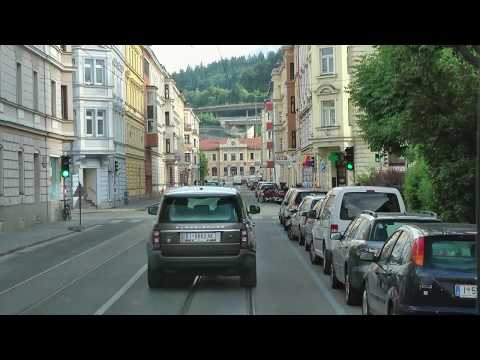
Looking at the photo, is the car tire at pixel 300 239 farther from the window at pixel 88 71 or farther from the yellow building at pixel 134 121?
the yellow building at pixel 134 121

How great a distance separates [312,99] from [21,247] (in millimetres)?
31420

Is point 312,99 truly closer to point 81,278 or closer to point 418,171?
→ point 418,171

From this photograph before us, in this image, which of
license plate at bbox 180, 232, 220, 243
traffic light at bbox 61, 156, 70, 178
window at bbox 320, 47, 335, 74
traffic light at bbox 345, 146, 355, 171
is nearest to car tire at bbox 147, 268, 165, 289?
license plate at bbox 180, 232, 220, 243

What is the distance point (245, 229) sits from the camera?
42.7 ft

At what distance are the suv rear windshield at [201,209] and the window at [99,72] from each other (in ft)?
139

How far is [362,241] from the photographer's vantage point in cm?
1148

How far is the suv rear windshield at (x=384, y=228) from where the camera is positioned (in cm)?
1138

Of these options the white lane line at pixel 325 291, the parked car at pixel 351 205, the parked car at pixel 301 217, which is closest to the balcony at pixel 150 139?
the parked car at pixel 301 217

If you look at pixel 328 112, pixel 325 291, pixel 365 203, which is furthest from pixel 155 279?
pixel 328 112

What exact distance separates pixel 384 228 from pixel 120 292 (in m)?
4.54

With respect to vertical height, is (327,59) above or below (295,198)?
above

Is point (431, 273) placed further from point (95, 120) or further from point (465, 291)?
point (95, 120)

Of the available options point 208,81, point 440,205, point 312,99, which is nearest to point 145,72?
point 208,81

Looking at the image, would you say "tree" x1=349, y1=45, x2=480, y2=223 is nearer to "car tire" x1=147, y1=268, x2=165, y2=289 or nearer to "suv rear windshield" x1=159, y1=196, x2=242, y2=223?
"suv rear windshield" x1=159, y1=196, x2=242, y2=223
